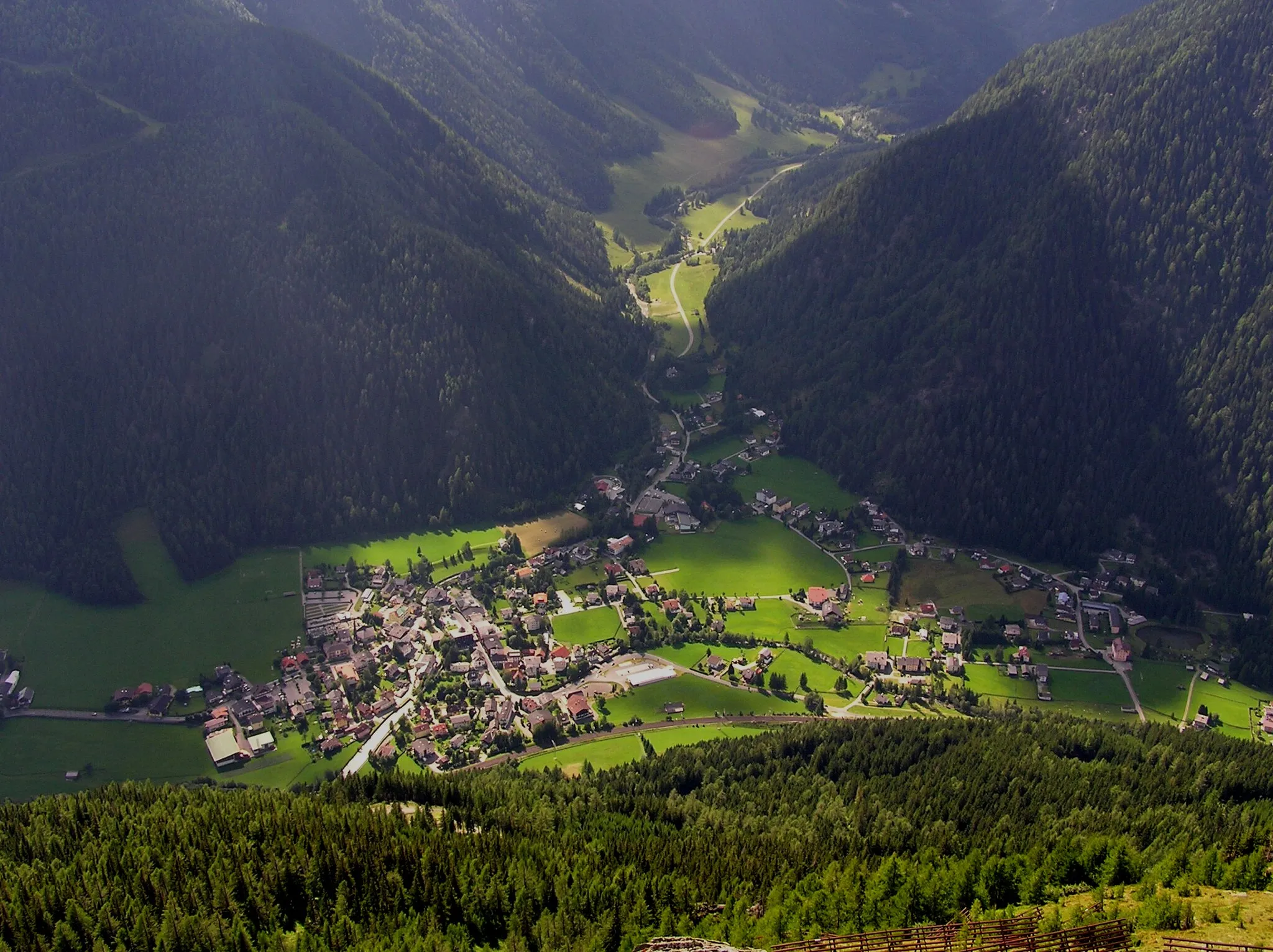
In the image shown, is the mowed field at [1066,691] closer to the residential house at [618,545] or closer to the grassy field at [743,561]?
the grassy field at [743,561]

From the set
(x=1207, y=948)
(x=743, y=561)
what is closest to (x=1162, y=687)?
(x=743, y=561)

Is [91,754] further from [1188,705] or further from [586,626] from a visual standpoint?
[1188,705]

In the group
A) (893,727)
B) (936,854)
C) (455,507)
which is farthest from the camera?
(455,507)

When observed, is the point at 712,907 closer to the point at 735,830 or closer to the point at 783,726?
the point at 735,830

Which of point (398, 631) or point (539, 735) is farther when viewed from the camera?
point (398, 631)

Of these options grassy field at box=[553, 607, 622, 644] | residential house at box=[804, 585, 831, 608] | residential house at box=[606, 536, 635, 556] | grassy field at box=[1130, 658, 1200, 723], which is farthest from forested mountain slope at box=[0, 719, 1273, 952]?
residential house at box=[606, 536, 635, 556]

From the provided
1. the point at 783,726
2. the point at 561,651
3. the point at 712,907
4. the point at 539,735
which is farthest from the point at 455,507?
the point at 712,907

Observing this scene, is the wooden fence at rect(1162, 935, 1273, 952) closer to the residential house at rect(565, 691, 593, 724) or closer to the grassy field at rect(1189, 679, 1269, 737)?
the grassy field at rect(1189, 679, 1269, 737)
